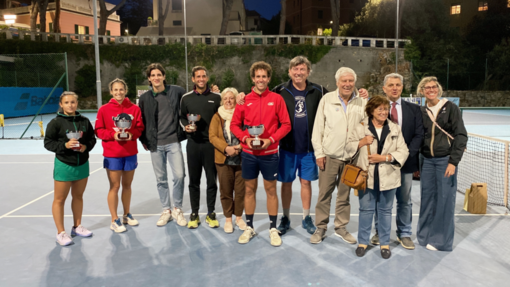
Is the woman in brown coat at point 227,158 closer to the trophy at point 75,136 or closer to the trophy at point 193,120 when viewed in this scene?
the trophy at point 193,120

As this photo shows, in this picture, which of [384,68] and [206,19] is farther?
[206,19]

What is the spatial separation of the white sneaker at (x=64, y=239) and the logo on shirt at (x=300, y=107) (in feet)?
10.8

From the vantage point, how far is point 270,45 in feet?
122

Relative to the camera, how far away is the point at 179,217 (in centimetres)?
559

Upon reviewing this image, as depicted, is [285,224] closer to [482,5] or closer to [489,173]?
[489,173]

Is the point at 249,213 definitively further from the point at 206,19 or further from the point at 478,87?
the point at 206,19

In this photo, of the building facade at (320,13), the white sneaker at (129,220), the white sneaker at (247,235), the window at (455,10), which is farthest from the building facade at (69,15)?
the white sneaker at (247,235)

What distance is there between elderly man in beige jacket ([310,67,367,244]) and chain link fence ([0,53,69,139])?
2072 centimetres

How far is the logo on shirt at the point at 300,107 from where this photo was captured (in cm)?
512

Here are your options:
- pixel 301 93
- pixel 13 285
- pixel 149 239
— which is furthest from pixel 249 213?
pixel 13 285

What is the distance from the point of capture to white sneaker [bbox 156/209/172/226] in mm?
5537

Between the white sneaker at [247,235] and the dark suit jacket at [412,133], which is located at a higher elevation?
the dark suit jacket at [412,133]

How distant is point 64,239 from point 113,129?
1508mm

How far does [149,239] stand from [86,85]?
113 feet
